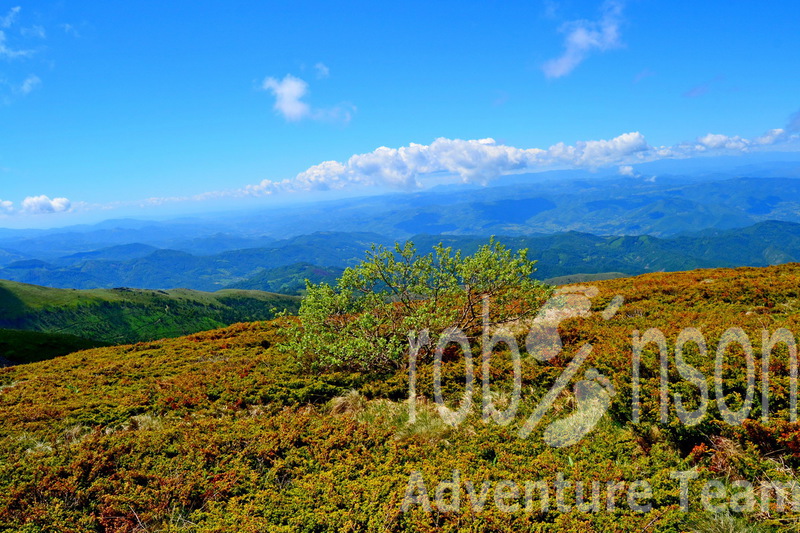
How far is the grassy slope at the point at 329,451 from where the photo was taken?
6324 millimetres

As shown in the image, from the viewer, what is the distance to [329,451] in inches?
330

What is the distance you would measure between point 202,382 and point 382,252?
26.8 feet

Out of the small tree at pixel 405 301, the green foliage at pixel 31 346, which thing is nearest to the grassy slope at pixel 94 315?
the green foliage at pixel 31 346

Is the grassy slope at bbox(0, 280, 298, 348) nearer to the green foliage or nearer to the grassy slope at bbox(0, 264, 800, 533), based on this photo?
the green foliage

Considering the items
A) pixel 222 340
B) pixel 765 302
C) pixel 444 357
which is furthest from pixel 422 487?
pixel 222 340

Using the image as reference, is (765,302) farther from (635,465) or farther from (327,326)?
(327,326)

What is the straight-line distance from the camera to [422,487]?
681 cm

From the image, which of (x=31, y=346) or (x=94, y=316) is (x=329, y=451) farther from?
(x=94, y=316)

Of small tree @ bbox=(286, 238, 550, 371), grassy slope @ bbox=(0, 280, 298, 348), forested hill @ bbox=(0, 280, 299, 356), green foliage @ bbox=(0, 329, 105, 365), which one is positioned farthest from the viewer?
grassy slope @ bbox=(0, 280, 298, 348)

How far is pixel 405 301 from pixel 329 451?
24.0ft

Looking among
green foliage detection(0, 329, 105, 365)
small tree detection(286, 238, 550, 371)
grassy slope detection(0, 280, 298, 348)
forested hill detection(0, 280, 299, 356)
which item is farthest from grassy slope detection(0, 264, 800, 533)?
forested hill detection(0, 280, 299, 356)

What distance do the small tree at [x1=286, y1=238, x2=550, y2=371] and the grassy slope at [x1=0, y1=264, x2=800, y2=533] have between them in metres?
1.15

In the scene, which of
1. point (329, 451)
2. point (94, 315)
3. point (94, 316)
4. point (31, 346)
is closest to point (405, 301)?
point (329, 451)

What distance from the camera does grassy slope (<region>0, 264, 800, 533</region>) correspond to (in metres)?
6.32
